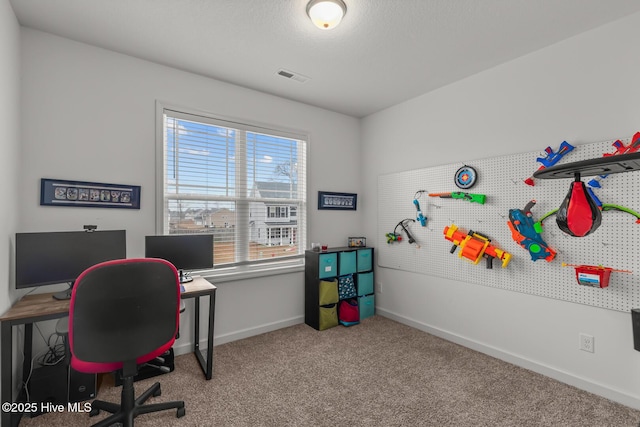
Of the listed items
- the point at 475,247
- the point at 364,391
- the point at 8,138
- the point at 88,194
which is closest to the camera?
the point at 8,138

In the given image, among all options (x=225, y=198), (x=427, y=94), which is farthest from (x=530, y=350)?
(x=225, y=198)

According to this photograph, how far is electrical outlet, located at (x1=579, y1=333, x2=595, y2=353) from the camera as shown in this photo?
7.19 feet

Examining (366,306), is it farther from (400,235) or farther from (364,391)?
(364,391)

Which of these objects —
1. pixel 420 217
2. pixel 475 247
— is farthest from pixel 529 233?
pixel 420 217

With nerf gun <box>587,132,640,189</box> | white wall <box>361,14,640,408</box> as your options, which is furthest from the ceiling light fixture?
nerf gun <box>587,132,640,189</box>

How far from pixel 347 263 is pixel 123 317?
247 cm

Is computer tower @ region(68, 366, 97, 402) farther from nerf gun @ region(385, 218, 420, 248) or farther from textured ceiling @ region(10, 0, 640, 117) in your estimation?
nerf gun @ region(385, 218, 420, 248)

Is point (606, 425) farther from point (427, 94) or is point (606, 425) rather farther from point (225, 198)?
point (225, 198)

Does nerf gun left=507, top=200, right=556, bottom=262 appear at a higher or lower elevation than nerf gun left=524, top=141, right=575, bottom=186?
lower

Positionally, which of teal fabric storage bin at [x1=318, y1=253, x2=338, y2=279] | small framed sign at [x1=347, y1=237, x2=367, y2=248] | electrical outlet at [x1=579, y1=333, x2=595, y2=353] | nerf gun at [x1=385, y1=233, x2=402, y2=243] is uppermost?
nerf gun at [x1=385, y1=233, x2=402, y2=243]

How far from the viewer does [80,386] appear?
2.05 meters

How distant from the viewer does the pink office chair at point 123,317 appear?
58.9 inches

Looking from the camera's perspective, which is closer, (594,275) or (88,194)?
(594,275)

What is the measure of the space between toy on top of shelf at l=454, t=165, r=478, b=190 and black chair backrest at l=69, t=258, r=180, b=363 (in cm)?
262
